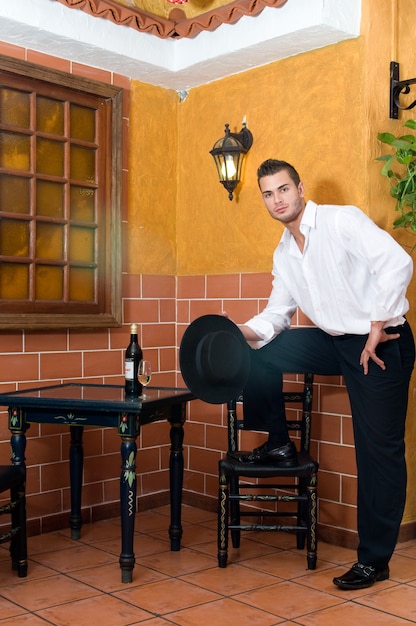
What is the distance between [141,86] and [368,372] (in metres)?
2.30

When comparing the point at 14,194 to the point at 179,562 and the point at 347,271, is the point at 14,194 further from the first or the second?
the point at 179,562

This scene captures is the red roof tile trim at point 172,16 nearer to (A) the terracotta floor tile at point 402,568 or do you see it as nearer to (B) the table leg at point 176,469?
(B) the table leg at point 176,469

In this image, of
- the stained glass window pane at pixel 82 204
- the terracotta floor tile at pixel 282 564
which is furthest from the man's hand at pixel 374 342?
the stained glass window pane at pixel 82 204

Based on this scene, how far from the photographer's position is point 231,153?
4305 mm

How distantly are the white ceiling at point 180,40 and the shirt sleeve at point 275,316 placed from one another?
44.3 inches

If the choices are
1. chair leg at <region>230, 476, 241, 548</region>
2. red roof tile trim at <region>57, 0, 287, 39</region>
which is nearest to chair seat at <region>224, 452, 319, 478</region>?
chair leg at <region>230, 476, 241, 548</region>

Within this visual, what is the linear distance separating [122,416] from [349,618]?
1206mm

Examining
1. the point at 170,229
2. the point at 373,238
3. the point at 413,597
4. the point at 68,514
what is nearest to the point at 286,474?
the point at 413,597

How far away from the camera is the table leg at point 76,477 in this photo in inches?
157

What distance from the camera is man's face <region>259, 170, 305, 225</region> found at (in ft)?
11.2

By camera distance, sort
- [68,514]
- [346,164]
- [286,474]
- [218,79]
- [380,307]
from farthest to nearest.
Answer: [218,79]
[68,514]
[346,164]
[286,474]
[380,307]

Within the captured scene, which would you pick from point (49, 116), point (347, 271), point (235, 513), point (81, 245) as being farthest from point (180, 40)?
point (235, 513)

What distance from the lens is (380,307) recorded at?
10.2ft

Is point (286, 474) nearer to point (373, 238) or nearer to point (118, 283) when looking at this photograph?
point (373, 238)
